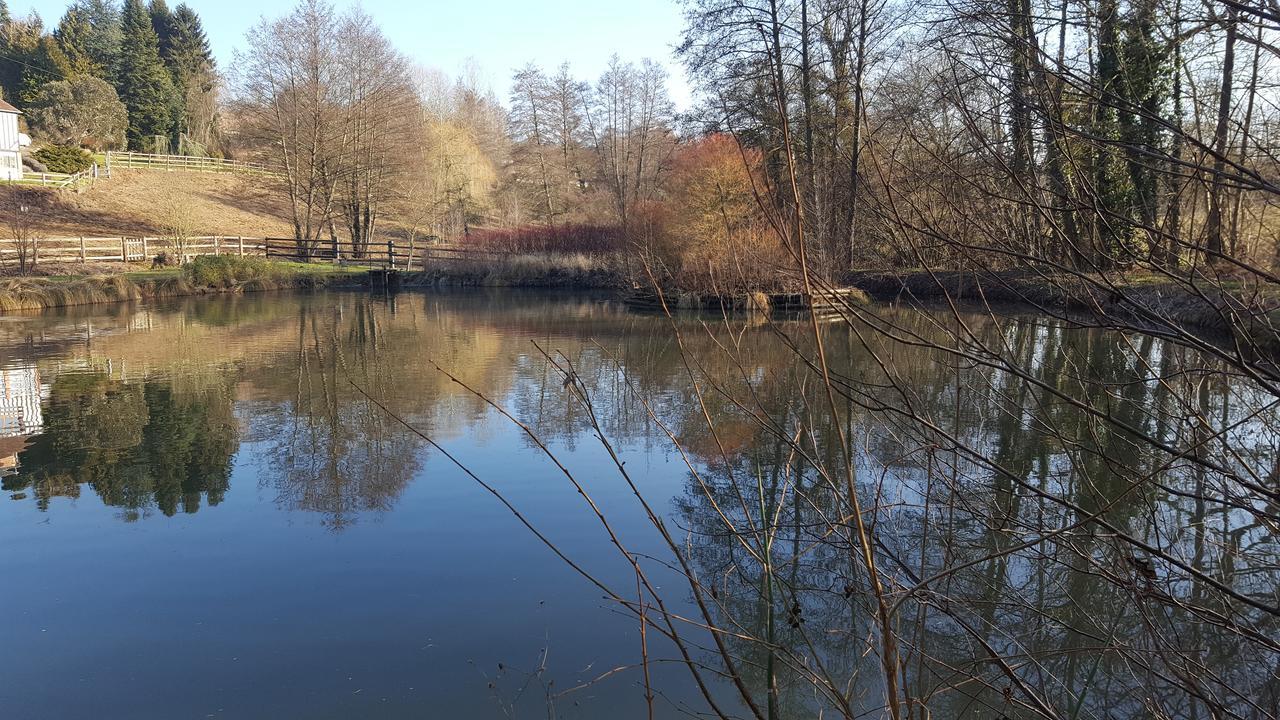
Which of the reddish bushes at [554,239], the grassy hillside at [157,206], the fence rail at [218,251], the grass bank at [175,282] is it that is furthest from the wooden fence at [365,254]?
the grassy hillside at [157,206]

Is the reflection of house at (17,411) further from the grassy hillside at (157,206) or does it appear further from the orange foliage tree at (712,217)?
the grassy hillside at (157,206)

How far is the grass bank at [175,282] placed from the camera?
19.4 metres

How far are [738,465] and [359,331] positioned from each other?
10.9 metres

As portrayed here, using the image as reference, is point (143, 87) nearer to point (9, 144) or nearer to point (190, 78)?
point (190, 78)

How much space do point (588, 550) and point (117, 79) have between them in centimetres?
5492

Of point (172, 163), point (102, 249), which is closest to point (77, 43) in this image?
point (172, 163)

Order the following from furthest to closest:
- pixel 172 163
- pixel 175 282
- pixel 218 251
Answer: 1. pixel 172 163
2. pixel 218 251
3. pixel 175 282

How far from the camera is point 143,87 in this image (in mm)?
48562

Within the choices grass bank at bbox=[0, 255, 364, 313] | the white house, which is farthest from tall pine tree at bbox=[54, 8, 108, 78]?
grass bank at bbox=[0, 255, 364, 313]

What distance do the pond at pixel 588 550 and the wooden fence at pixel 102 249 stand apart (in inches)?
726

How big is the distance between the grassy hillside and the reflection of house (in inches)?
1075

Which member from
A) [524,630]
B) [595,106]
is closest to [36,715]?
[524,630]

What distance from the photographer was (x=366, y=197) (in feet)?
109

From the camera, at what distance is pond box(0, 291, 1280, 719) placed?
2.41 metres
